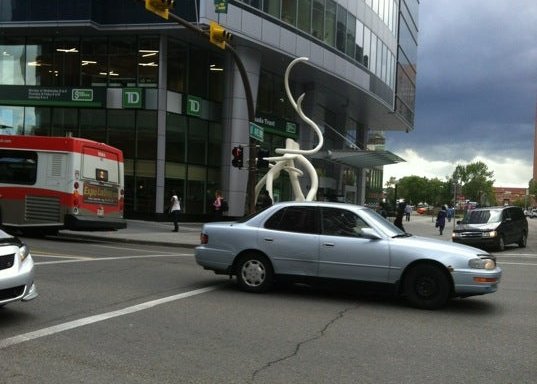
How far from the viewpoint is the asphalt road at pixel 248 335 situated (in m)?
5.32

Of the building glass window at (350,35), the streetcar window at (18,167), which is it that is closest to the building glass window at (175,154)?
the streetcar window at (18,167)

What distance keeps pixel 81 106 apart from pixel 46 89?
2.06 m

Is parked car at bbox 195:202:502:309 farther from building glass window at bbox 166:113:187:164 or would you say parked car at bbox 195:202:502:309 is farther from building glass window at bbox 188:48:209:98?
building glass window at bbox 188:48:209:98

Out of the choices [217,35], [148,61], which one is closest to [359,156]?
[148,61]

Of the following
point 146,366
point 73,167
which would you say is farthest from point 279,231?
point 73,167

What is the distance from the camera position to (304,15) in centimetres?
3281

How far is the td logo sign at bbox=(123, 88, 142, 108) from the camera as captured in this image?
2834cm

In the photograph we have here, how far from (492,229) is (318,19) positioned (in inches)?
Result: 696

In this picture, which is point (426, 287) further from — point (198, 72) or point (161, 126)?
point (198, 72)

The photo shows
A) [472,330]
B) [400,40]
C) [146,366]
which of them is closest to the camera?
[146,366]

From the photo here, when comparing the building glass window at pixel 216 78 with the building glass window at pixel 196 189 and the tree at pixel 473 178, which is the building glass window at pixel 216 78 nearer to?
the building glass window at pixel 196 189

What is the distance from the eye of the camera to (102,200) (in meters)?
18.0

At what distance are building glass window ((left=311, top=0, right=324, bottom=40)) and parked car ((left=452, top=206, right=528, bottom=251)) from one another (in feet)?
49.8

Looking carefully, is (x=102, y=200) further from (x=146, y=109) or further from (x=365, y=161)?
(x=365, y=161)
